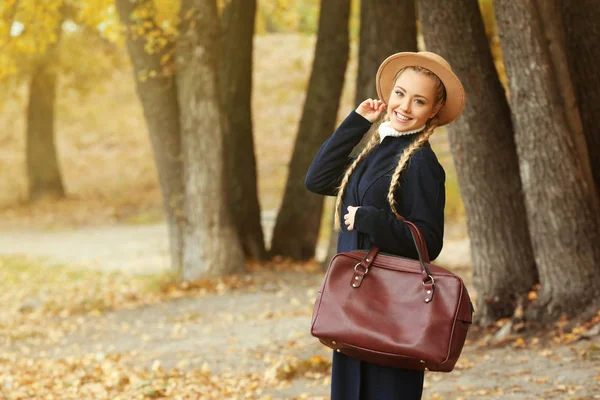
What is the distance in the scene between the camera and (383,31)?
32.1ft

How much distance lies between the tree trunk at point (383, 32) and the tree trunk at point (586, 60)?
3231 mm

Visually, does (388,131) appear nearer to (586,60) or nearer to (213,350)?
(586,60)

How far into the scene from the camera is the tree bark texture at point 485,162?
6656 millimetres

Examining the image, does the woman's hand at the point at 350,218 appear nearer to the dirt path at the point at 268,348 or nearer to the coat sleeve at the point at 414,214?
the coat sleeve at the point at 414,214

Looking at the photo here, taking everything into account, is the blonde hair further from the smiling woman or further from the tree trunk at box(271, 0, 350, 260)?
the tree trunk at box(271, 0, 350, 260)

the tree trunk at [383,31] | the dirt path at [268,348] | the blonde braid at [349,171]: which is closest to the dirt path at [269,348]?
the dirt path at [268,348]

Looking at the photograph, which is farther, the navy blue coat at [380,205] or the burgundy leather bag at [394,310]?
the navy blue coat at [380,205]

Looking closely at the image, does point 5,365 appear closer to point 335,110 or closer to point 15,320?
point 15,320

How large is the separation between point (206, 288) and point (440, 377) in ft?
16.5

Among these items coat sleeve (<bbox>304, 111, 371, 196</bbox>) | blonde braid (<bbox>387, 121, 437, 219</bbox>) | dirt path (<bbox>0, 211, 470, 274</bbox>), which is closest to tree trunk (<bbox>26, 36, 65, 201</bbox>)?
dirt path (<bbox>0, 211, 470, 274</bbox>)

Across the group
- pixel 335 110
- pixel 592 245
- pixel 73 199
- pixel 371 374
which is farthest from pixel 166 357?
pixel 73 199

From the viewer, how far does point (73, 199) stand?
1001 inches

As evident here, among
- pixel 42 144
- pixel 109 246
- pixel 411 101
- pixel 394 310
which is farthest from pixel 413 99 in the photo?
pixel 42 144

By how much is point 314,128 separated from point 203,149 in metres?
2.23
